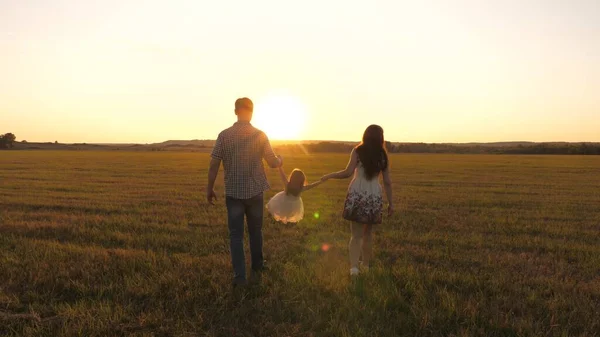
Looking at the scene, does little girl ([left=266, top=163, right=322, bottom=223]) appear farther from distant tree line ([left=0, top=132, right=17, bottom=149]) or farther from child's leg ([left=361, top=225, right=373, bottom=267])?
distant tree line ([left=0, top=132, right=17, bottom=149])

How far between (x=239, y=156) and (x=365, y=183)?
70.3 inches

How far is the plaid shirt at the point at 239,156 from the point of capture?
5.26 meters

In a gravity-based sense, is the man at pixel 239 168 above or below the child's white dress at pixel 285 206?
above

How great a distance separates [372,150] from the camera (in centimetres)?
541

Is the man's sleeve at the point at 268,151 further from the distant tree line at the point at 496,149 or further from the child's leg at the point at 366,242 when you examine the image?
the distant tree line at the point at 496,149

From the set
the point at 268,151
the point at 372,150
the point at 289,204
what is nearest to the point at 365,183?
the point at 372,150

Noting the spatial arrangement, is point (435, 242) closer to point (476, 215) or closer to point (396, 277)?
point (396, 277)

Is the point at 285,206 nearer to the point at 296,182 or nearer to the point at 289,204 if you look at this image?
the point at 289,204

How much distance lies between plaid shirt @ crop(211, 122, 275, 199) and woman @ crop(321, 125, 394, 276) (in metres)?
1.22

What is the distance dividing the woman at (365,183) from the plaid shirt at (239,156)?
4.00 feet

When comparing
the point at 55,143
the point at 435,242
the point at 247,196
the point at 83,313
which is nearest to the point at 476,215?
the point at 435,242

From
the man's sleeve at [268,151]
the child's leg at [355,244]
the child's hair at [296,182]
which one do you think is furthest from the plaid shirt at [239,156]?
the child's leg at [355,244]

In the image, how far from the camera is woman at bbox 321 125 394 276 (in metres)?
5.43

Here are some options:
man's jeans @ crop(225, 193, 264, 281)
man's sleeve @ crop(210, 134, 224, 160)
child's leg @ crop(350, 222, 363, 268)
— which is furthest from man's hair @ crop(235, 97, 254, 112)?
child's leg @ crop(350, 222, 363, 268)
